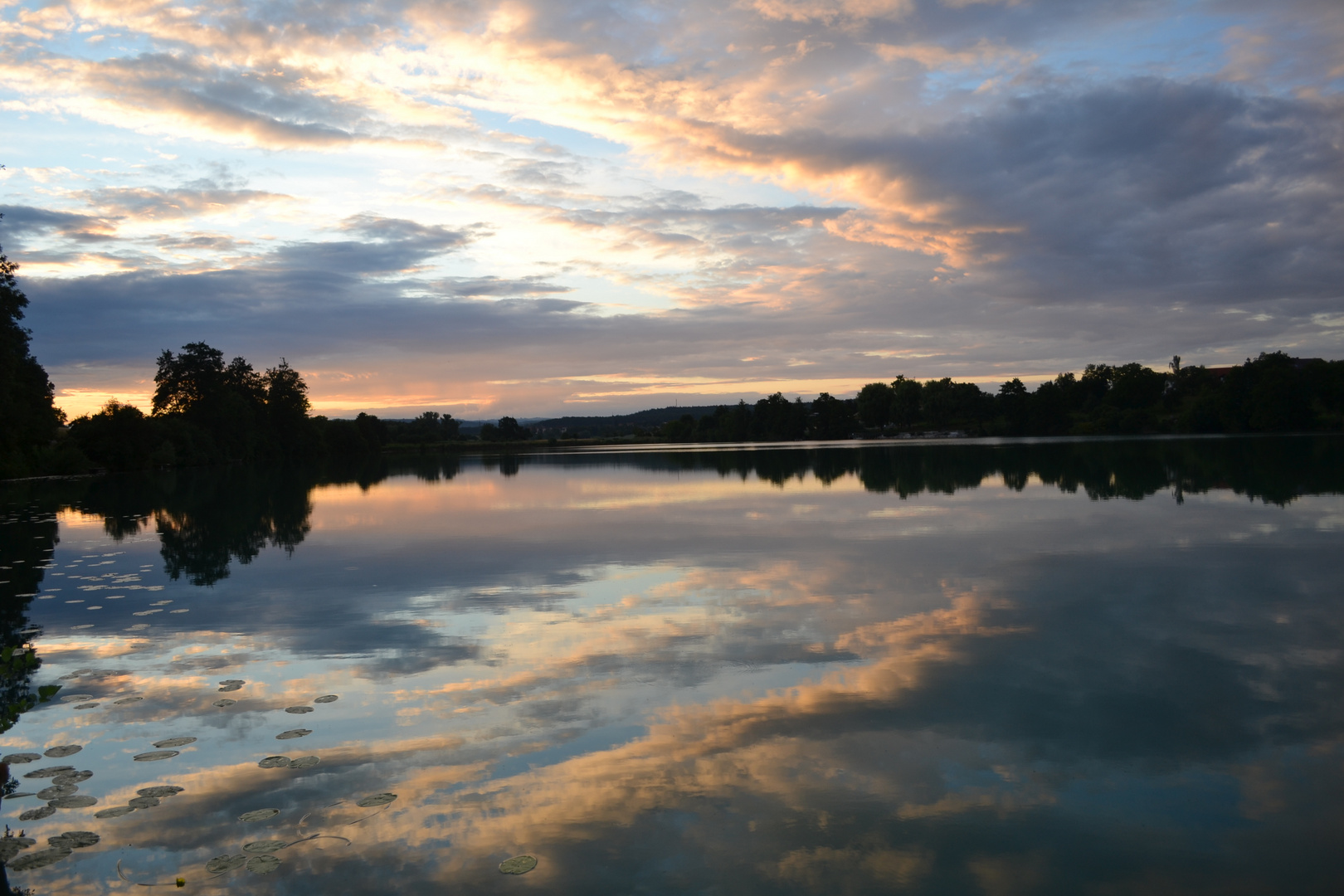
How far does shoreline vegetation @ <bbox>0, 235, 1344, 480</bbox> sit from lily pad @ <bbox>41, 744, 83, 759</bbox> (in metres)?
41.3

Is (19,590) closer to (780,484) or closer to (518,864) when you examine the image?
(518,864)

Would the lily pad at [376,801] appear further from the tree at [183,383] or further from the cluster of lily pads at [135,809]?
the tree at [183,383]

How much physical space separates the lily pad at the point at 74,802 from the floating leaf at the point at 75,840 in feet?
1.55

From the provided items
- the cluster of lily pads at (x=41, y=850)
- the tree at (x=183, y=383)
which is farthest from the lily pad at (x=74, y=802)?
the tree at (x=183, y=383)

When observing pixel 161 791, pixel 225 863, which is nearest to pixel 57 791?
pixel 161 791

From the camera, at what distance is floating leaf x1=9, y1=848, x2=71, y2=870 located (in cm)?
486

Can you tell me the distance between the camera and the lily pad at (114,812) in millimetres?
5559

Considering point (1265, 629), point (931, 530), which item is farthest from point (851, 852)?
point (931, 530)

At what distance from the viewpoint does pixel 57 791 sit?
235 inches

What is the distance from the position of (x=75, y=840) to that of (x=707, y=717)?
441 cm

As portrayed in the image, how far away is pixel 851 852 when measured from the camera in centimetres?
486

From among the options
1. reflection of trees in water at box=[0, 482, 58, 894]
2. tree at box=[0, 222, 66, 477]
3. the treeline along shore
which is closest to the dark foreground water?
reflection of trees in water at box=[0, 482, 58, 894]

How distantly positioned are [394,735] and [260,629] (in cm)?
510

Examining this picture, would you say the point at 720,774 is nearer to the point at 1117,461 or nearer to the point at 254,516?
the point at 254,516
